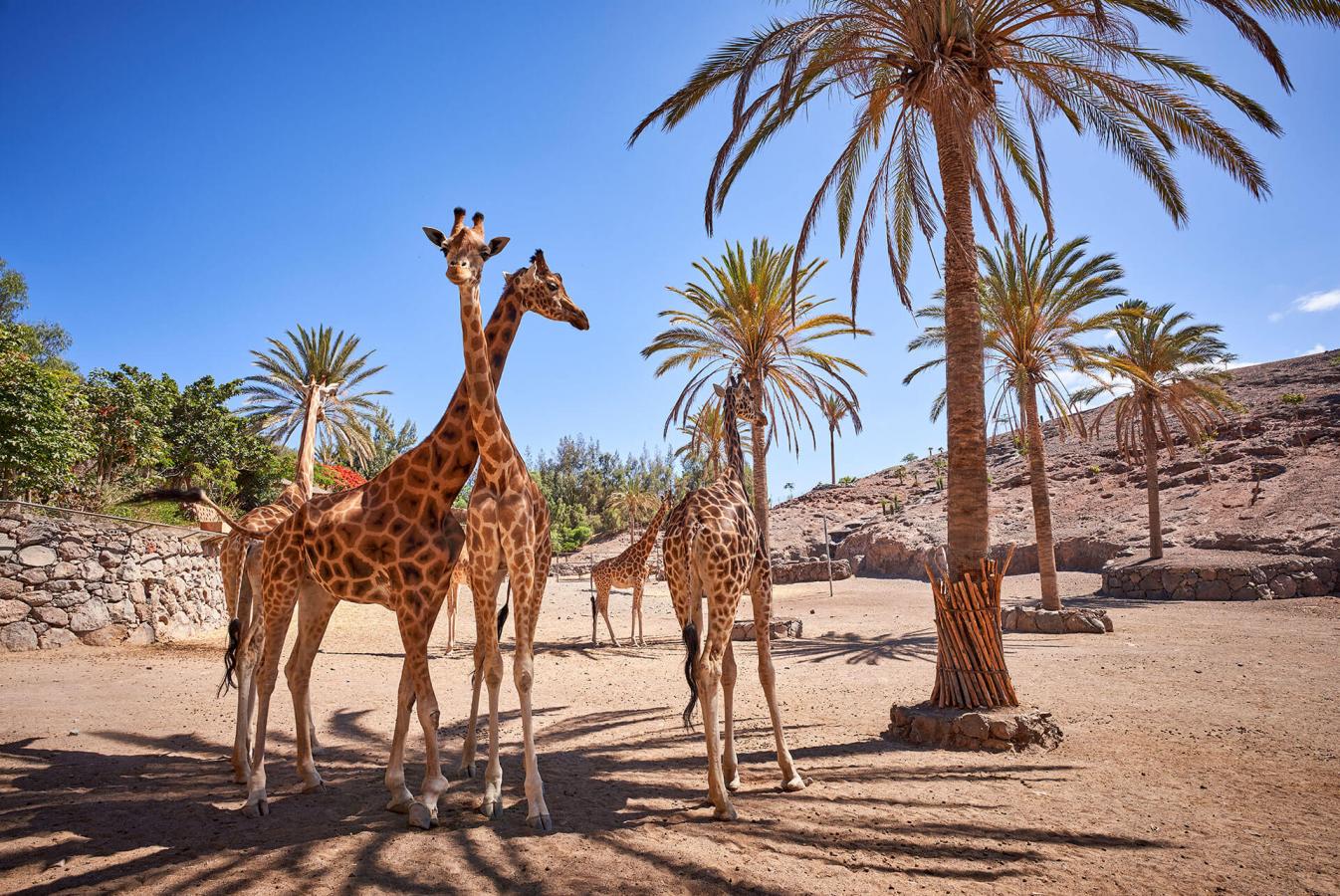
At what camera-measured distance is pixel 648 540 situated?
1449 cm

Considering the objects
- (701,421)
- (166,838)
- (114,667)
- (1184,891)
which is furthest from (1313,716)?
(114,667)

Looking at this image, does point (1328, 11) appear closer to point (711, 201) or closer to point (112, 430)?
point (711, 201)

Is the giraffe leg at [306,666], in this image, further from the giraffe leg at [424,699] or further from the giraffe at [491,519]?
the giraffe at [491,519]

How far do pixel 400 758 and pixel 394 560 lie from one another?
1439 millimetres

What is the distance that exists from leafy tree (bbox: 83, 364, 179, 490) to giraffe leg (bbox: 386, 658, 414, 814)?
2050 centimetres

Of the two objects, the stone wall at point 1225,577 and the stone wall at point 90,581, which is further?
the stone wall at point 1225,577

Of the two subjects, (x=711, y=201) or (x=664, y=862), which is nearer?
(x=664, y=862)

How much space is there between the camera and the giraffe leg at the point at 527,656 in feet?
15.1

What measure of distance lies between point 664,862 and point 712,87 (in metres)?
10.5

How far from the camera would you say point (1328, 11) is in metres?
7.40

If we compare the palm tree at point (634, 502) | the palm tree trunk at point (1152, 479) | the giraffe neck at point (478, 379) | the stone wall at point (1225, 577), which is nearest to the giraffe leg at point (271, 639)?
the giraffe neck at point (478, 379)

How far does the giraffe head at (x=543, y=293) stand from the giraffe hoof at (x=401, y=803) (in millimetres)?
3842

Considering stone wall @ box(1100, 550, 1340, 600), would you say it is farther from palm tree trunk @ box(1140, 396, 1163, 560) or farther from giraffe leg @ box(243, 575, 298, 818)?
giraffe leg @ box(243, 575, 298, 818)

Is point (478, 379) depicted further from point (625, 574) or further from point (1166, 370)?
point (1166, 370)
